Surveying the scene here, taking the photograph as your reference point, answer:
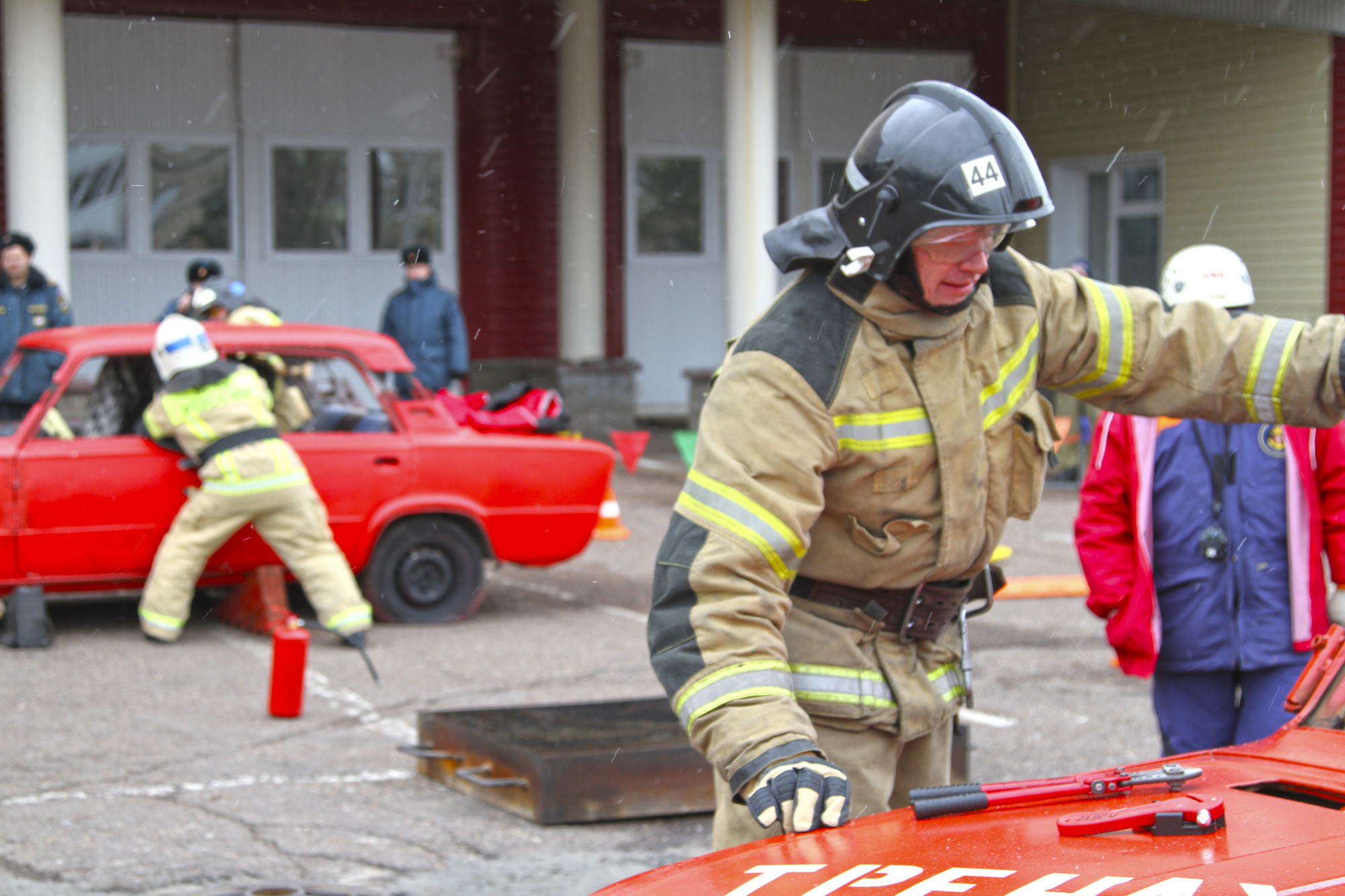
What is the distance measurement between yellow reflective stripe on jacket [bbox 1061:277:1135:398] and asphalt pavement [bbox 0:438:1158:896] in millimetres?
2391

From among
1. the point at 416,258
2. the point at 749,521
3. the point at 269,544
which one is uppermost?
the point at 416,258

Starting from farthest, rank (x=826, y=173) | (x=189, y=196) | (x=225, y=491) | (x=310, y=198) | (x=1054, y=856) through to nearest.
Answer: (x=826, y=173), (x=310, y=198), (x=189, y=196), (x=225, y=491), (x=1054, y=856)

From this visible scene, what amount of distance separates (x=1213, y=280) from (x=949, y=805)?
245 centimetres

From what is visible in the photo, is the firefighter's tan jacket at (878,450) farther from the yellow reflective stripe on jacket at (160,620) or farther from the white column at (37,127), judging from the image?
the white column at (37,127)

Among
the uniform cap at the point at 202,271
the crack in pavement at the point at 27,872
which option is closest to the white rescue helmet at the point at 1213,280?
the crack in pavement at the point at 27,872

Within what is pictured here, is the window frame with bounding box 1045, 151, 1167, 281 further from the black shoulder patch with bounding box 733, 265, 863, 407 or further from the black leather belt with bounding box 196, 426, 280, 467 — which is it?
the black shoulder patch with bounding box 733, 265, 863, 407

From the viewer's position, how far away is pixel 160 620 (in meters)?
7.77

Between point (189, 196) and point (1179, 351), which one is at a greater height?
point (189, 196)

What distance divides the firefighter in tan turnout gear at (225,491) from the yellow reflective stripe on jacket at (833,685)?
4.85 meters

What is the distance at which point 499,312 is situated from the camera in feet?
58.7

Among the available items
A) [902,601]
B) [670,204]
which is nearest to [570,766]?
[902,601]

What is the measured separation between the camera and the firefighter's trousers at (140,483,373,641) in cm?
759

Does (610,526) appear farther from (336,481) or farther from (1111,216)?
(1111,216)

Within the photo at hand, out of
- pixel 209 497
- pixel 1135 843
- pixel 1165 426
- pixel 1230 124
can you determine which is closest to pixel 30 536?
pixel 209 497
